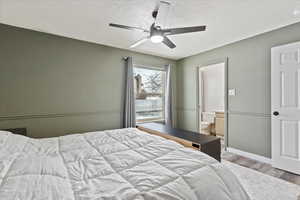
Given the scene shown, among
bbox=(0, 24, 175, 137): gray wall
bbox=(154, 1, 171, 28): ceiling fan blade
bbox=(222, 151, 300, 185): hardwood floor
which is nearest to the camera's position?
bbox=(154, 1, 171, 28): ceiling fan blade

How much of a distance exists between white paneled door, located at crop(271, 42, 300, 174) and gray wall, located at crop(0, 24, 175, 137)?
305cm

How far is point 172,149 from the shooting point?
141 centimetres

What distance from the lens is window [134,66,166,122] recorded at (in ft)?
13.0

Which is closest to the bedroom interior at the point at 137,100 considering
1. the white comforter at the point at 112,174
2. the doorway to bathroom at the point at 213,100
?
the white comforter at the point at 112,174

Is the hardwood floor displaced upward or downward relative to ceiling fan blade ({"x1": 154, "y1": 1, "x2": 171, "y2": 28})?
downward

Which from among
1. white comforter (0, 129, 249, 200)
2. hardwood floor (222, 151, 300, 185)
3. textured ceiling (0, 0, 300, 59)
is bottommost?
hardwood floor (222, 151, 300, 185)

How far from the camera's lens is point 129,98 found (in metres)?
3.52

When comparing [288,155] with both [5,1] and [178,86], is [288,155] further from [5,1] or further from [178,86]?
[5,1]

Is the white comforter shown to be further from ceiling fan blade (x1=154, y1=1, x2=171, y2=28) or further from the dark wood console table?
ceiling fan blade (x1=154, y1=1, x2=171, y2=28)

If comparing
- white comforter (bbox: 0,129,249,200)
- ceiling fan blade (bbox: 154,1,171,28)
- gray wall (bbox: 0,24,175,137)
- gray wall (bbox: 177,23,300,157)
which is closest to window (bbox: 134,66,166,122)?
gray wall (bbox: 0,24,175,137)

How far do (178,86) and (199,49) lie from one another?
1.33 metres

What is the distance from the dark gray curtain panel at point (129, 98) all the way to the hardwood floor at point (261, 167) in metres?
2.17

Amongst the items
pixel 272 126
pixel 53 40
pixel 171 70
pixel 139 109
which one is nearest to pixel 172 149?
pixel 272 126

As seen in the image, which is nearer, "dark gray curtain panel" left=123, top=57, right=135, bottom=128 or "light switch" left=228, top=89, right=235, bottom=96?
"light switch" left=228, top=89, right=235, bottom=96
